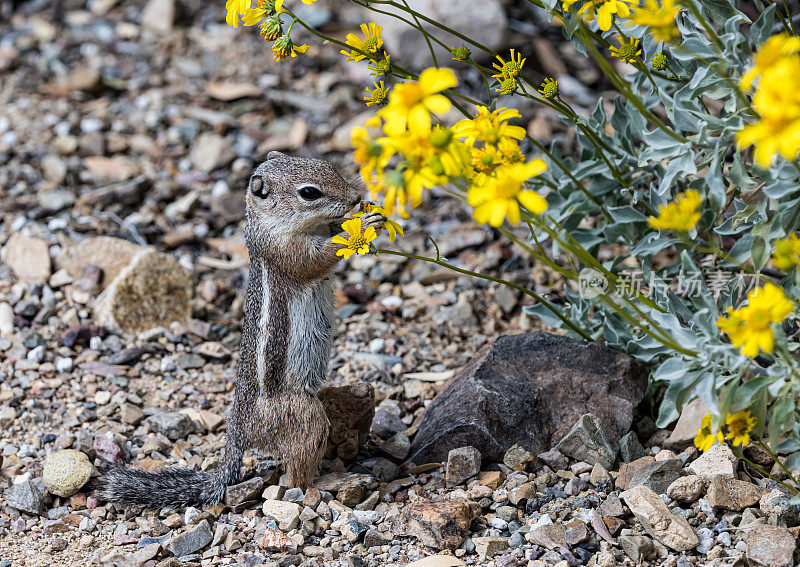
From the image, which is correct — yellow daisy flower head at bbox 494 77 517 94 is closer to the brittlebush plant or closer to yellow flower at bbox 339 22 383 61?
the brittlebush plant

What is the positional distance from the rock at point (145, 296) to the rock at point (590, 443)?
2574 millimetres

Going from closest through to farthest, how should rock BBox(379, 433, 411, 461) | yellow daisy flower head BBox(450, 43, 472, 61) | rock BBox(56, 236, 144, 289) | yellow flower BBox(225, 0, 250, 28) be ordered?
yellow flower BBox(225, 0, 250, 28) < yellow daisy flower head BBox(450, 43, 472, 61) < rock BBox(379, 433, 411, 461) < rock BBox(56, 236, 144, 289)

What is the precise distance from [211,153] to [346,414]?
337 cm

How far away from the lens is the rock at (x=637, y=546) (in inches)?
129

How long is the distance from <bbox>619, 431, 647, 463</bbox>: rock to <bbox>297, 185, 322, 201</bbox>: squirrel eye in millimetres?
1690

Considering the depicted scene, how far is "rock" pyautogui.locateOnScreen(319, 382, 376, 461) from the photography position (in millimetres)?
4184

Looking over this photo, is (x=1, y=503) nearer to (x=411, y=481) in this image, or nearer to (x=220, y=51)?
(x=411, y=481)

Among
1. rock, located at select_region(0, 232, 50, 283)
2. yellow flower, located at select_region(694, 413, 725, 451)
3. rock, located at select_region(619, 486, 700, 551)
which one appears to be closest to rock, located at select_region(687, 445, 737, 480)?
rock, located at select_region(619, 486, 700, 551)

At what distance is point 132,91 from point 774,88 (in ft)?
21.2

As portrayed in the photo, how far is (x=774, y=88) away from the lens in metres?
2.12

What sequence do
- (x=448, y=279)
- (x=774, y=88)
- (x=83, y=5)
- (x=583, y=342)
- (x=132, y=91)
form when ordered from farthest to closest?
(x=83, y=5)
(x=132, y=91)
(x=448, y=279)
(x=583, y=342)
(x=774, y=88)

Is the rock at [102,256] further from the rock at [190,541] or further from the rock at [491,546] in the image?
the rock at [491,546]

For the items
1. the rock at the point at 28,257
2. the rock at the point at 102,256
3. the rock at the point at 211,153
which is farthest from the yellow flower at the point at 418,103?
the rock at the point at 211,153

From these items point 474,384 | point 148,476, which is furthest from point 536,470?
point 148,476
